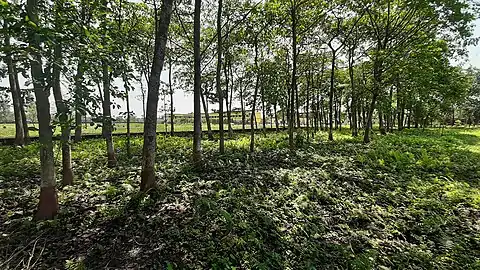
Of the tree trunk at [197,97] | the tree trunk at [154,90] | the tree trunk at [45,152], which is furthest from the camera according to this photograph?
the tree trunk at [197,97]

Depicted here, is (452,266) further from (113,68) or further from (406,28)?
(406,28)

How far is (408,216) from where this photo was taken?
616 cm

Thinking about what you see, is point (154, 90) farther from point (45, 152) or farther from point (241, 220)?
point (241, 220)

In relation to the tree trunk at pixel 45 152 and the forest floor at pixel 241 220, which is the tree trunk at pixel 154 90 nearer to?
the forest floor at pixel 241 220

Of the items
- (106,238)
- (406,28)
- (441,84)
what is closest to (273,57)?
(406,28)

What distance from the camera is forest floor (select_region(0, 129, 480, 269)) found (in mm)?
3928

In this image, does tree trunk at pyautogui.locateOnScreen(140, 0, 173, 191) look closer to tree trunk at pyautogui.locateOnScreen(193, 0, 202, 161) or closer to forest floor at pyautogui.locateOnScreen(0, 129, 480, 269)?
forest floor at pyautogui.locateOnScreen(0, 129, 480, 269)

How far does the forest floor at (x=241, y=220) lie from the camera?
393 cm

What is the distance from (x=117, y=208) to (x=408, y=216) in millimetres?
6537

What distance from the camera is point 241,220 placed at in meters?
4.98

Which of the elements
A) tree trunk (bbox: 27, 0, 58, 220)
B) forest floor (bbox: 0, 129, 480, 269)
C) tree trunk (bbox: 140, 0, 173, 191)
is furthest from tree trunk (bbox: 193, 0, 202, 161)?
tree trunk (bbox: 27, 0, 58, 220)

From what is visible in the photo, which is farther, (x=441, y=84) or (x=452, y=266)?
(x=441, y=84)

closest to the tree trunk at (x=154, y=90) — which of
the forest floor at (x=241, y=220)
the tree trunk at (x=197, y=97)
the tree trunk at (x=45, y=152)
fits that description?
the forest floor at (x=241, y=220)

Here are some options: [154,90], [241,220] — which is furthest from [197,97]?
[241,220]
